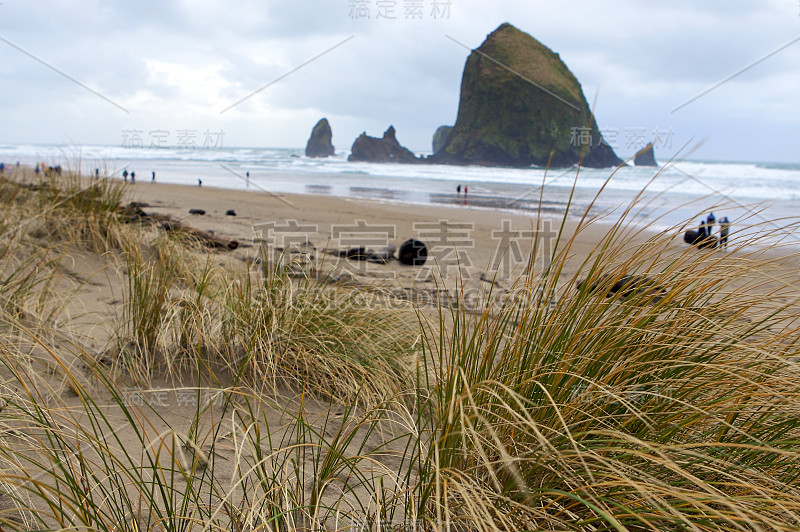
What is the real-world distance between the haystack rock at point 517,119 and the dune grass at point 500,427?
64.8 metres

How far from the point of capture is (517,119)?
227ft

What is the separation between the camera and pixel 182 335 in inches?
113

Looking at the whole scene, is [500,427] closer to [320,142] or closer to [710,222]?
[710,222]

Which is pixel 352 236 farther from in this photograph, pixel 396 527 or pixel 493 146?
pixel 493 146

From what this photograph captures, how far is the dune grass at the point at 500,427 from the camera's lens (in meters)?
1.20

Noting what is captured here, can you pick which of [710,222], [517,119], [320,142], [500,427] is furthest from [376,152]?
[500,427]

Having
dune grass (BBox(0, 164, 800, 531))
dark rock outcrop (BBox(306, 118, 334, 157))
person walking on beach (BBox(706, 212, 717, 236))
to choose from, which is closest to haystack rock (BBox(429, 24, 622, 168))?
dark rock outcrop (BBox(306, 118, 334, 157))

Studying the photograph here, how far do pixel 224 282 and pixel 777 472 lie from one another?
9.73 feet

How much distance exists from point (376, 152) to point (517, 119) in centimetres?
2174

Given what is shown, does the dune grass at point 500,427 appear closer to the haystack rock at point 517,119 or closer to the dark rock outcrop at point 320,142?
the haystack rock at point 517,119

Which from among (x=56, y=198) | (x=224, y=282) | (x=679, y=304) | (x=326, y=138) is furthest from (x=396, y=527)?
(x=326, y=138)

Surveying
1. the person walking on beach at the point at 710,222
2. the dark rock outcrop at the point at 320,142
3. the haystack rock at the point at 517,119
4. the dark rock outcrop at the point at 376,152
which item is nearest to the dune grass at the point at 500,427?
the person walking on beach at the point at 710,222

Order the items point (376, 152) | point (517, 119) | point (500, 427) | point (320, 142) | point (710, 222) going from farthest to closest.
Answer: point (320, 142), point (376, 152), point (517, 119), point (710, 222), point (500, 427)

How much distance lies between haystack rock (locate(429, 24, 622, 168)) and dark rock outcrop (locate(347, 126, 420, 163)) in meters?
6.98
